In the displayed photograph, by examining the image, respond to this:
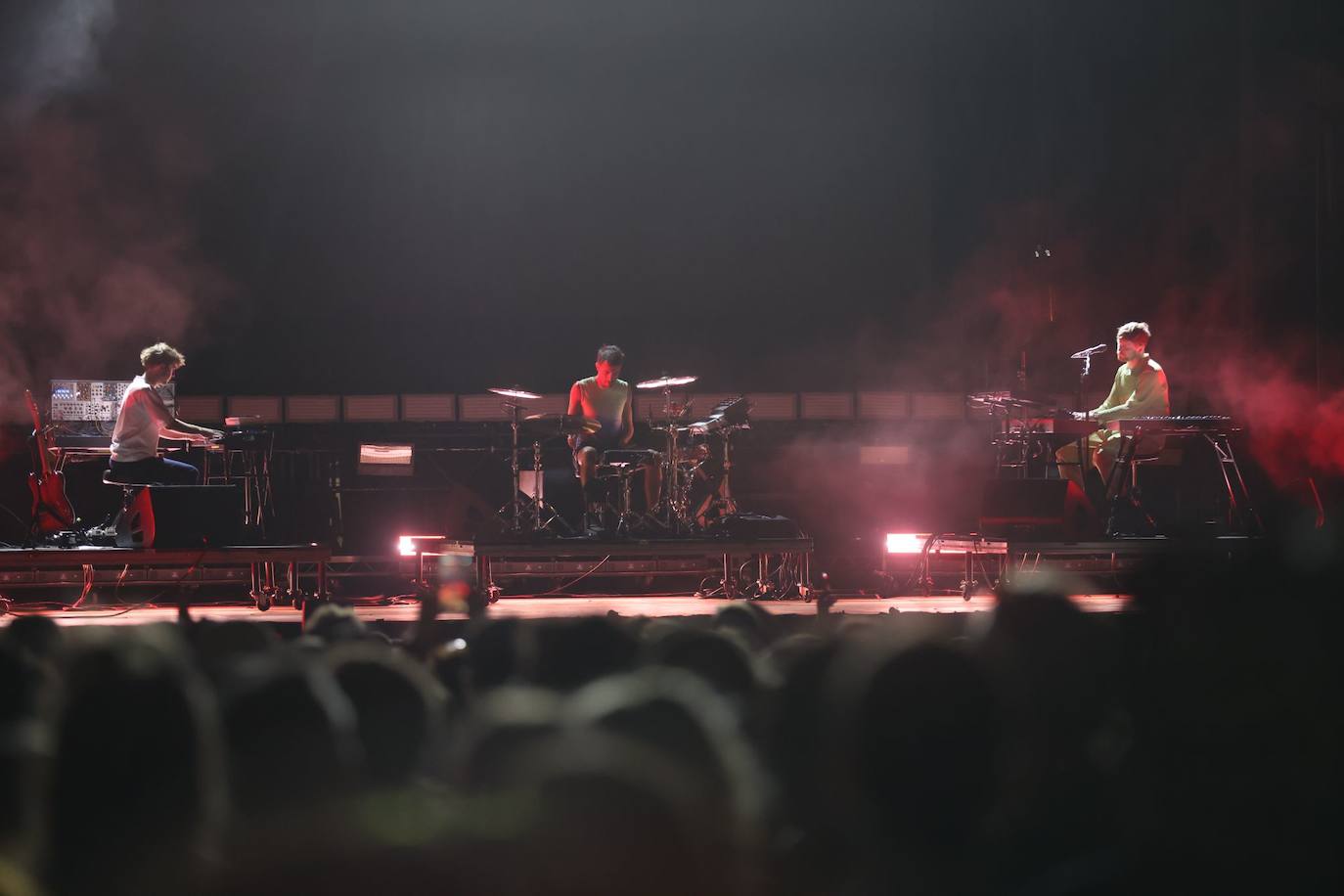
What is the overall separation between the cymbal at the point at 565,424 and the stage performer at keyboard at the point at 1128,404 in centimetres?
309

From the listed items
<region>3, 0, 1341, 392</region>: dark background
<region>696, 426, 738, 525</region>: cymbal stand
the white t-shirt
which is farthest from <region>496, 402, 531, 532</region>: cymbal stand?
<region>3, 0, 1341, 392</region>: dark background

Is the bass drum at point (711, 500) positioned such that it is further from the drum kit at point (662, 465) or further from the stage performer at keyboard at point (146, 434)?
the stage performer at keyboard at point (146, 434)

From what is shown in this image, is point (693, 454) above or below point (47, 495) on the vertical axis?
above

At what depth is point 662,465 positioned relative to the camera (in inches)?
331

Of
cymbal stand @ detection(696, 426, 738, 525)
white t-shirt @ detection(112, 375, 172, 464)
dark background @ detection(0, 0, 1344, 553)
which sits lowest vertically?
cymbal stand @ detection(696, 426, 738, 525)

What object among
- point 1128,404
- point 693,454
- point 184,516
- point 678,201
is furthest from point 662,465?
point 678,201

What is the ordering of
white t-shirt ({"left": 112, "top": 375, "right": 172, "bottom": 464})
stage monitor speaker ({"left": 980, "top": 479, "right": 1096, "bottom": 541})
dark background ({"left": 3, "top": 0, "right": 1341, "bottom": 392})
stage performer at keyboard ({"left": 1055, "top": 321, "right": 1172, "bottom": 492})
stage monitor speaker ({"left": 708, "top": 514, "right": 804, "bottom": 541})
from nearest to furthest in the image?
stage monitor speaker ({"left": 980, "top": 479, "right": 1096, "bottom": 541}) → white t-shirt ({"left": 112, "top": 375, "right": 172, "bottom": 464}) → stage performer at keyboard ({"left": 1055, "top": 321, "right": 1172, "bottom": 492}) → stage monitor speaker ({"left": 708, "top": 514, "right": 804, "bottom": 541}) → dark background ({"left": 3, "top": 0, "right": 1341, "bottom": 392})

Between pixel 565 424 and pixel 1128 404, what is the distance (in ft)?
11.8

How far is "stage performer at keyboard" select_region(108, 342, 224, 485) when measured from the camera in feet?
21.6

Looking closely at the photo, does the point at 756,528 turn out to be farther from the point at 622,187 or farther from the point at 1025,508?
the point at 622,187

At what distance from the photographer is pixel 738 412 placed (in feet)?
26.2

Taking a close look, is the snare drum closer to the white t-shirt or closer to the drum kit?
the drum kit

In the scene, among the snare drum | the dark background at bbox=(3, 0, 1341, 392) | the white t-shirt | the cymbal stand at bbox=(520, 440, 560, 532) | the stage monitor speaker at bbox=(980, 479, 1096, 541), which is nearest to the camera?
the stage monitor speaker at bbox=(980, 479, 1096, 541)

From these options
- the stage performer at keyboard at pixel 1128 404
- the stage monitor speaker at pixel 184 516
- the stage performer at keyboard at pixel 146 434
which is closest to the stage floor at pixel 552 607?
the stage monitor speaker at pixel 184 516
